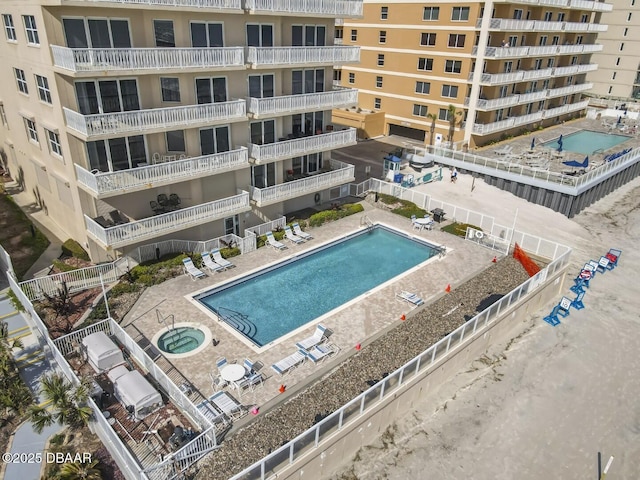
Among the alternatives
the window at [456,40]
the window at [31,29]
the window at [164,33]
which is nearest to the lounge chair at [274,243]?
the window at [164,33]

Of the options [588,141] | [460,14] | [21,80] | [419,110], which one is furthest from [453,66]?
[21,80]

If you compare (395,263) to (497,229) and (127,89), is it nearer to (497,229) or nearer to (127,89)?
(497,229)

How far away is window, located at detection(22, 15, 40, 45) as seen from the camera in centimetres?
2173

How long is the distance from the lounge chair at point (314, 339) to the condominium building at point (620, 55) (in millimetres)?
73152

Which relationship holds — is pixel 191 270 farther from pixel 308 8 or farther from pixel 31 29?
pixel 308 8

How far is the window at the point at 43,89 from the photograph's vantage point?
23172 mm

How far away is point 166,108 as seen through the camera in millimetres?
23766

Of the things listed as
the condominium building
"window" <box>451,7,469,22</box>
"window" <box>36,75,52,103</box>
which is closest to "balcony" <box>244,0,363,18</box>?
"window" <box>36,75,52,103</box>

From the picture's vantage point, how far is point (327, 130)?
3388cm

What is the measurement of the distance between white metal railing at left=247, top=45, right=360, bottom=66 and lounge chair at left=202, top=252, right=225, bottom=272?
37.8 feet

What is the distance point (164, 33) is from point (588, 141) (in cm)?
5072

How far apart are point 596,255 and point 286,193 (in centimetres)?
2257

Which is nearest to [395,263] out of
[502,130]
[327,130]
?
[327,130]

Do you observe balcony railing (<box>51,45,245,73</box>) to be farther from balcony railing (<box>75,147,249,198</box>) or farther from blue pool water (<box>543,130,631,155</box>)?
blue pool water (<box>543,130,631,155</box>)
